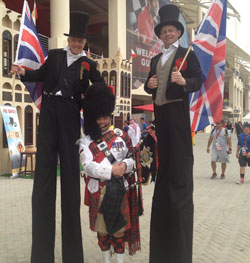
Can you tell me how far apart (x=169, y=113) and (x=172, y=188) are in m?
0.63

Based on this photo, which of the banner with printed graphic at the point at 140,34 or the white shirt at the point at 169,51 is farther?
the banner with printed graphic at the point at 140,34

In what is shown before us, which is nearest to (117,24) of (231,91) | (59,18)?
(59,18)

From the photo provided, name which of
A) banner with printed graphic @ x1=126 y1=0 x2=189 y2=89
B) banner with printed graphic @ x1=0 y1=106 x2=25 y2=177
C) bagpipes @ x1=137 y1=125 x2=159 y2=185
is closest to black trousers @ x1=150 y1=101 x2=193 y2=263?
bagpipes @ x1=137 y1=125 x2=159 y2=185

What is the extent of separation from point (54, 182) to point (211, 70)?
183cm

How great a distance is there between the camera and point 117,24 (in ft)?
55.7

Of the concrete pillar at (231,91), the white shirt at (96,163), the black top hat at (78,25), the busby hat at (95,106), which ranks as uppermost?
the concrete pillar at (231,91)

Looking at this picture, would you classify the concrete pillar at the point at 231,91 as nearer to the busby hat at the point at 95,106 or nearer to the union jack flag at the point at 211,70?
the union jack flag at the point at 211,70

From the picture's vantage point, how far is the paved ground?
3.29m

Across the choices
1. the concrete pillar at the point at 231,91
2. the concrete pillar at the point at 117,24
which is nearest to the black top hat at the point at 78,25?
the concrete pillar at the point at 117,24

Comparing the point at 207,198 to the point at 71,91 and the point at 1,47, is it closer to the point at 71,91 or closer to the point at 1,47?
the point at 71,91

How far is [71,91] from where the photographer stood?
2.70 meters

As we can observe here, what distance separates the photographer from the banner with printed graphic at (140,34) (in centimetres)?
1828

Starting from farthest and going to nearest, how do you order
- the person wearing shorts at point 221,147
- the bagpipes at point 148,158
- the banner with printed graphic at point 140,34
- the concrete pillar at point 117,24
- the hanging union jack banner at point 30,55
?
1. the banner with printed graphic at point 140,34
2. the concrete pillar at point 117,24
3. the person wearing shorts at point 221,147
4. the hanging union jack banner at point 30,55
5. the bagpipes at point 148,158

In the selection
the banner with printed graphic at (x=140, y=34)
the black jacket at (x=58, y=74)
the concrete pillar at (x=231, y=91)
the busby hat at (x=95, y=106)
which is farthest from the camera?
the concrete pillar at (x=231, y=91)
